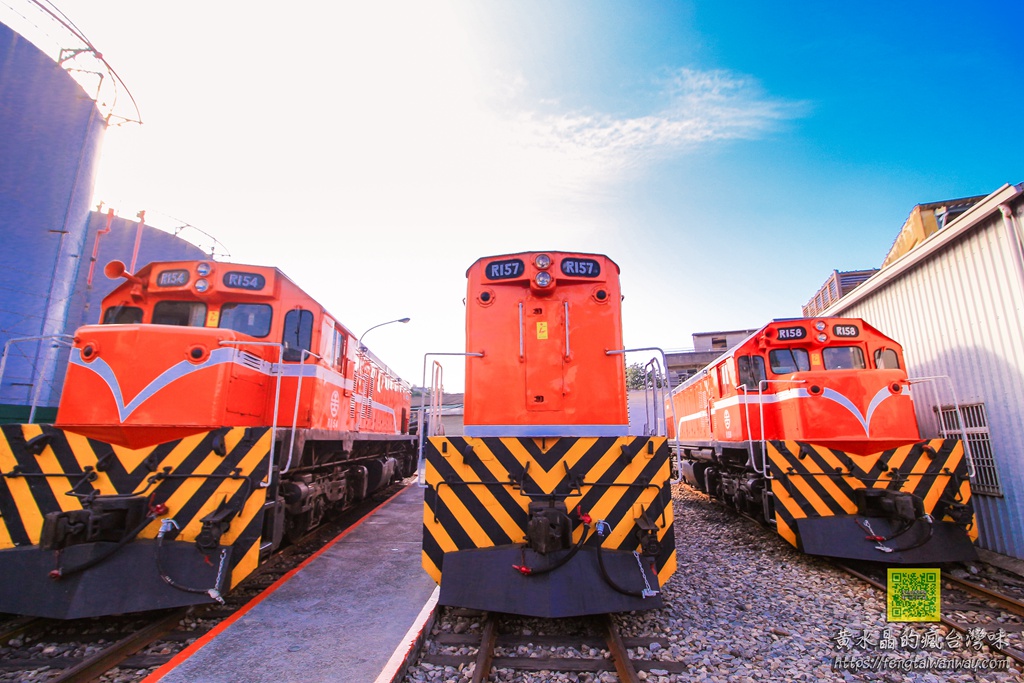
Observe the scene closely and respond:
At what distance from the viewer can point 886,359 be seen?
7.38 meters

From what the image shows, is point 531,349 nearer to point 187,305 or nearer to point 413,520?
point 187,305

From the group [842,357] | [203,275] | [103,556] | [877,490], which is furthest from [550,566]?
[842,357]

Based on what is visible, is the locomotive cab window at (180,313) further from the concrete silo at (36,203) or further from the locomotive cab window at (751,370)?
the concrete silo at (36,203)

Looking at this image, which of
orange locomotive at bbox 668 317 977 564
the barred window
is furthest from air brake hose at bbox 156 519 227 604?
the barred window

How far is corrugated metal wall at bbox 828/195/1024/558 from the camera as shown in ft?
19.8

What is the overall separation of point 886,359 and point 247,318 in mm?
9040

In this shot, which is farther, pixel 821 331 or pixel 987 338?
pixel 821 331

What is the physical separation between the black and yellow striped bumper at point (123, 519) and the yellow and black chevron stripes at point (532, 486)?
1.64m

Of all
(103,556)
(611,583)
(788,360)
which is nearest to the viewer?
(611,583)

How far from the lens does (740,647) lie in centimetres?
374

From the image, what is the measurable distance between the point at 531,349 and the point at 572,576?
6.90 ft

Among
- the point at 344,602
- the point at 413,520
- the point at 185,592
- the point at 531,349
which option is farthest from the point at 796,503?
the point at 185,592

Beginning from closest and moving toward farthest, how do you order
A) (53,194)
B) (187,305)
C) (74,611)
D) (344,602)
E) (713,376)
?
1. (74,611)
2. (344,602)
3. (187,305)
4. (713,376)
5. (53,194)

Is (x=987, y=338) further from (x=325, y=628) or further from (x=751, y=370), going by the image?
(x=325, y=628)
